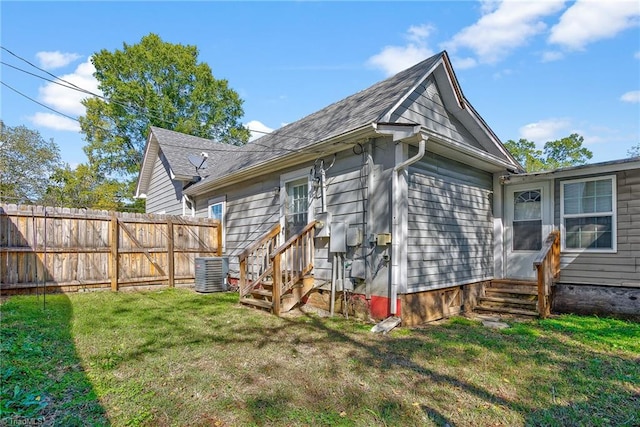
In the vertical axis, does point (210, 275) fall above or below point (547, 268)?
below

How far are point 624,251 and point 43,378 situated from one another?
8579 mm

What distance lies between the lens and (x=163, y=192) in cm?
1316

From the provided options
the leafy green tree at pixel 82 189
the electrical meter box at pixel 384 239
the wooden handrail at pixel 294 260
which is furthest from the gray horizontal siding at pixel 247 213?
the leafy green tree at pixel 82 189

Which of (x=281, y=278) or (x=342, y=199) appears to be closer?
(x=342, y=199)

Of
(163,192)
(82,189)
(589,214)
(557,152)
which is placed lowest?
(589,214)

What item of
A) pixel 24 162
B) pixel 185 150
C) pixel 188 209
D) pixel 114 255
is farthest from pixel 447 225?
pixel 24 162

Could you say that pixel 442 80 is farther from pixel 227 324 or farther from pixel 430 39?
pixel 227 324

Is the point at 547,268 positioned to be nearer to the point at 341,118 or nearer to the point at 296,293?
the point at 296,293

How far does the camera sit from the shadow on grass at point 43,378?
2451 mm

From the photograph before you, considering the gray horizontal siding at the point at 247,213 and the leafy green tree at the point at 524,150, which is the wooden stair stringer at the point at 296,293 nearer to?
the gray horizontal siding at the point at 247,213

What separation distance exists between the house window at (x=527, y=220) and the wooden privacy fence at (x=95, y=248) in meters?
7.73

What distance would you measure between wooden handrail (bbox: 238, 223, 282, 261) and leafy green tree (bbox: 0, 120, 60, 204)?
20.4 m

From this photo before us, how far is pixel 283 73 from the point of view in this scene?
36.2 feet

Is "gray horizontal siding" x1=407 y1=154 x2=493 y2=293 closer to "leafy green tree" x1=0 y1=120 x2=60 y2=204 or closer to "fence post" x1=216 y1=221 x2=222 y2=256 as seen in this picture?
"fence post" x1=216 y1=221 x2=222 y2=256
